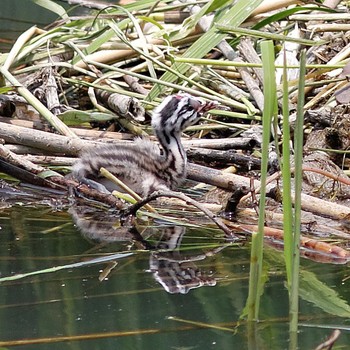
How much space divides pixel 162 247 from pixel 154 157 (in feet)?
3.76

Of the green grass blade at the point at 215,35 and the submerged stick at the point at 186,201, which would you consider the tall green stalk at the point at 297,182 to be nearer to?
the submerged stick at the point at 186,201

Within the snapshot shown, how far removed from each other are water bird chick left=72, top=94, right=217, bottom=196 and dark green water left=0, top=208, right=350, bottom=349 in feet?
2.58

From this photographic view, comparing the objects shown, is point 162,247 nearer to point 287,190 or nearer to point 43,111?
point 287,190

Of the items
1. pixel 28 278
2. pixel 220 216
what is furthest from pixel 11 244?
pixel 220 216

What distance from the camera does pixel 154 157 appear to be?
423cm

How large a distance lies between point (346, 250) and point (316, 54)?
210 cm

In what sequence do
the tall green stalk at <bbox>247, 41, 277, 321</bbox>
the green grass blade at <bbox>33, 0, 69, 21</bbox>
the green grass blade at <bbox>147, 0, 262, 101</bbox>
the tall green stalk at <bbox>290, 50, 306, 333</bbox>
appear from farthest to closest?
the green grass blade at <bbox>33, 0, 69, 21</bbox>, the green grass blade at <bbox>147, 0, 262, 101</bbox>, the tall green stalk at <bbox>247, 41, 277, 321</bbox>, the tall green stalk at <bbox>290, 50, 306, 333</bbox>

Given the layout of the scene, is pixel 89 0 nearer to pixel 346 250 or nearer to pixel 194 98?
pixel 194 98

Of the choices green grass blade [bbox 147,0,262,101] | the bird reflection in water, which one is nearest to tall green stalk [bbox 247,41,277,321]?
the bird reflection in water

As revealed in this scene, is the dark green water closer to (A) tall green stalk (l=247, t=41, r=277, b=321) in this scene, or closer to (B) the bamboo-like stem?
(A) tall green stalk (l=247, t=41, r=277, b=321)

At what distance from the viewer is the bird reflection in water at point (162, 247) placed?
8.84 feet

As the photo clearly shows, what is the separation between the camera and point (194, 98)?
430cm

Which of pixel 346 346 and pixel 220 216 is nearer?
pixel 346 346

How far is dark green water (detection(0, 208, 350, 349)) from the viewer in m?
2.20
